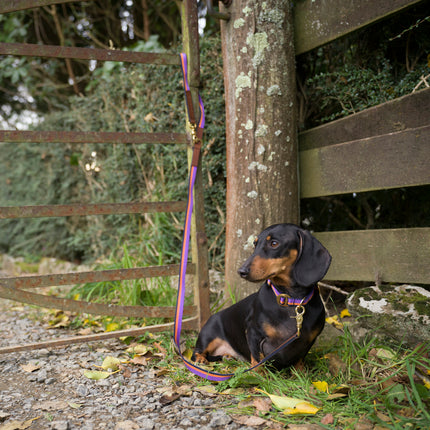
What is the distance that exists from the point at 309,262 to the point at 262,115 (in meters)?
1.11

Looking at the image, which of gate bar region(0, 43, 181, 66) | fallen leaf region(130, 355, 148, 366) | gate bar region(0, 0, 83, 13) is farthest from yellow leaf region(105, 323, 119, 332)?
gate bar region(0, 0, 83, 13)

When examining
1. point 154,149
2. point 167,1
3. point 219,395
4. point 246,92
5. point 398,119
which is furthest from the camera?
point 167,1

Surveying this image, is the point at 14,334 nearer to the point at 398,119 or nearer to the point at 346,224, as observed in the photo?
the point at 346,224

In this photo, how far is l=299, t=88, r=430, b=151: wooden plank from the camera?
2225 mm

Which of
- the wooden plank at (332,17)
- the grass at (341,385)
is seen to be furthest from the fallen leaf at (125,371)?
the wooden plank at (332,17)

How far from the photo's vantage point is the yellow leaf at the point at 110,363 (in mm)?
2303

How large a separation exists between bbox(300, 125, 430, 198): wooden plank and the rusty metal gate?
2.62 ft

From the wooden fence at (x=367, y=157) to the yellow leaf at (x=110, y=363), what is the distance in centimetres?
146

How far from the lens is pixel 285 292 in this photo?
82.1 inches

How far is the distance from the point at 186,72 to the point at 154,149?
1.73 m

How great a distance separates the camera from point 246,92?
266 cm

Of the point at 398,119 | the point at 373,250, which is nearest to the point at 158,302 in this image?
the point at 373,250

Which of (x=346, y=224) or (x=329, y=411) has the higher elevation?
(x=346, y=224)

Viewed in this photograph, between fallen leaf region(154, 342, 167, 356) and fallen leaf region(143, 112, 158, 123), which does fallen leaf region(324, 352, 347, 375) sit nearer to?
fallen leaf region(154, 342, 167, 356)
